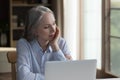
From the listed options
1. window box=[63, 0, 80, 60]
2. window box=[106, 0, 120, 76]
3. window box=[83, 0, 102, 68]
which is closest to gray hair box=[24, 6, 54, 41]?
window box=[106, 0, 120, 76]

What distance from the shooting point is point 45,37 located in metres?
1.88

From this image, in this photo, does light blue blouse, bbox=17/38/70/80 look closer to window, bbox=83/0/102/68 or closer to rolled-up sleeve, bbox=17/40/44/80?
rolled-up sleeve, bbox=17/40/44/80

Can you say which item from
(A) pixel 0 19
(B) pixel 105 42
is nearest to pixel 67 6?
(B) pixel 105 42

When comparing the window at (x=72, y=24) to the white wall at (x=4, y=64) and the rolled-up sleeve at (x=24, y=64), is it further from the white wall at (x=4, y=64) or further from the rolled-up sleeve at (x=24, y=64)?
the rolled-up sleeve at (x=24, y=64)

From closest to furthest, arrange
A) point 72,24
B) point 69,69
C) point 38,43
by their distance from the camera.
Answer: point 69,69 → point 38,43 → point 72,24

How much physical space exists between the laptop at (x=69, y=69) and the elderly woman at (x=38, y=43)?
1.44 feet

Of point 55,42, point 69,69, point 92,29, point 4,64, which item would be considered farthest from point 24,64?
point 4,64

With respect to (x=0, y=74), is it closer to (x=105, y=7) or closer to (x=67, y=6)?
(x=67, y=6)

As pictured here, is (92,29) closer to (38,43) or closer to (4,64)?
(4,64)

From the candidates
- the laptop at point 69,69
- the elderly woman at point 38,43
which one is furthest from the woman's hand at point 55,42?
the laptop at point 69,69

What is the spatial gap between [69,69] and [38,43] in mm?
621

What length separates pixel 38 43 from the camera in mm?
1950

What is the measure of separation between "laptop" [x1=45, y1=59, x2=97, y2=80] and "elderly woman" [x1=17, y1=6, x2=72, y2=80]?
0.44 m

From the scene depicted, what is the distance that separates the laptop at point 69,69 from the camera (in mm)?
1344
